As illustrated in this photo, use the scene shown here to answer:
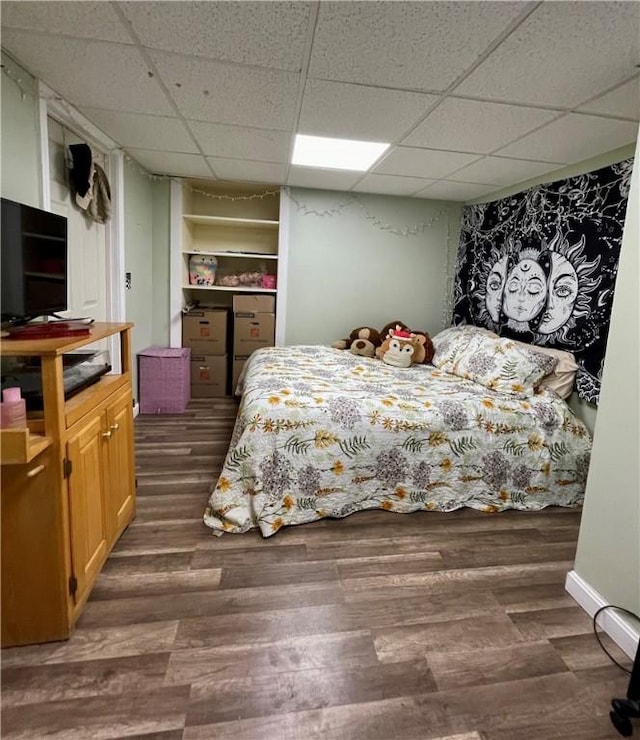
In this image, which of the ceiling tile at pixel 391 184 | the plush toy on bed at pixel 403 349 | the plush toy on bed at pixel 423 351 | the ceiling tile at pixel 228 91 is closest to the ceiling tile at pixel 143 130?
the ceiling tile at pixel 228 91

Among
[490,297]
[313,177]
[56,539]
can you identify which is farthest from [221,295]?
[56,539]

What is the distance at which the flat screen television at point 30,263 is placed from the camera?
5.04ft

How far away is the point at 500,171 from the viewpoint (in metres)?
3.21

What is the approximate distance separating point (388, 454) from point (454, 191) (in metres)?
2.84

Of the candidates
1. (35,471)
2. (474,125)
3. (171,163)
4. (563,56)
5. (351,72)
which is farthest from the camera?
(171,163)

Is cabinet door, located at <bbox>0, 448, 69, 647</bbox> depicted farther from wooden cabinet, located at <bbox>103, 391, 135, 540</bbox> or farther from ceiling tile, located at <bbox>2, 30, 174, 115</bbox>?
ceiling tile, located at <bbox>2, 30, 174, 115</bbox>

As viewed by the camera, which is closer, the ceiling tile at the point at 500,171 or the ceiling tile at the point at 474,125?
the ceiling tile at the point at 474,125

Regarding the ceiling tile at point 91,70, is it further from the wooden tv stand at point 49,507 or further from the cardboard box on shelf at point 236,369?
the cardboard box on shelf at point 236,369

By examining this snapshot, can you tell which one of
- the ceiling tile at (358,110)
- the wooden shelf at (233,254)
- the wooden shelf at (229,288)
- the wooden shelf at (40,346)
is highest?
the ceiling tile at (358,110)

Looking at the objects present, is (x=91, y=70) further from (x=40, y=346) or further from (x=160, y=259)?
(x=160, y=259)

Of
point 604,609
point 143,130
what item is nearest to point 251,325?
point 143,130

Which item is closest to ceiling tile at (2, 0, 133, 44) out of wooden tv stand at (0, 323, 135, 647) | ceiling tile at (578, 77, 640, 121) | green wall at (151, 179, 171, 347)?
wooden tv stand at (0, 323, 135, 647)

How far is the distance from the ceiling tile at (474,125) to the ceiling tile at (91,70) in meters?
1.46

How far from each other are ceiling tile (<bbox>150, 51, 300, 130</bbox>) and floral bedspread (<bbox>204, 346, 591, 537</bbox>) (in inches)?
61.4
